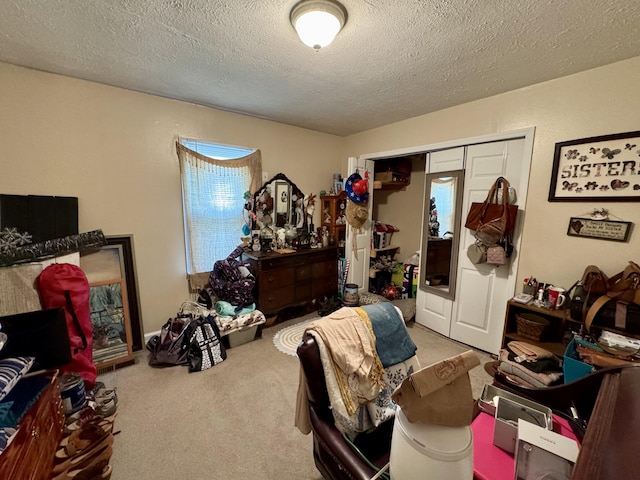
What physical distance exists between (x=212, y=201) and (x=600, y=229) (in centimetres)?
347

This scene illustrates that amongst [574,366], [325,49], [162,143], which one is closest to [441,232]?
[574,366]

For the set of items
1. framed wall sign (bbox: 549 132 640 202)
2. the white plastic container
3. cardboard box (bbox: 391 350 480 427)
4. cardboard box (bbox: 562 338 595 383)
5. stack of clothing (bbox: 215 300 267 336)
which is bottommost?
stack of clothing (bbox: 215 300 267 336)

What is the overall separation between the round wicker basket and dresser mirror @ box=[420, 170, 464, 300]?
28.1 inches

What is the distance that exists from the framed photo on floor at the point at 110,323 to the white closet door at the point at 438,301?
3.13 meters

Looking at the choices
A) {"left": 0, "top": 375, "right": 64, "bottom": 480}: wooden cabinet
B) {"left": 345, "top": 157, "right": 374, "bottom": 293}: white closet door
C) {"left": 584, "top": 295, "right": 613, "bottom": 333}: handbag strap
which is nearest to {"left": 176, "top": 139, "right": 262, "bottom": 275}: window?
{"left": 345, "top": 157, "right": 374, "bottom": 293}: white closet door

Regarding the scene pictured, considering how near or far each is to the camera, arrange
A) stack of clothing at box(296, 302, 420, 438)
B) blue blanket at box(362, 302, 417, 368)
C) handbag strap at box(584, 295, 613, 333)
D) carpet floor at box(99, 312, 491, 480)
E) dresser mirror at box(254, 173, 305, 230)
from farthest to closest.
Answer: dresser mirror at box(254, 173, 305, 230), handbag strap at box(584, 295, 613, 333), carpet floor at box(99, 312, 491, 480), blue blanket at box(362, 302, 417, 368), stack of clothing at box(296, 302, 420, 438)

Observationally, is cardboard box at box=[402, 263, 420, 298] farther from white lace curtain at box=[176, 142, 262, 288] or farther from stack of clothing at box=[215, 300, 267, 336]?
white lace curtain at box=[176, 142, 262, 288]

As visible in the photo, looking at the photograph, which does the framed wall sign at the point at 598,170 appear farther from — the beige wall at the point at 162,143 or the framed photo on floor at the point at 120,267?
the framed photo on floor at the point at 120,267

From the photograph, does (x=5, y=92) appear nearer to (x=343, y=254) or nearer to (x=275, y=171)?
(x=275, y=171)

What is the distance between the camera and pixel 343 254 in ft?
12.4

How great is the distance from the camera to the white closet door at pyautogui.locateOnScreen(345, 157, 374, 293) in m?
3.57

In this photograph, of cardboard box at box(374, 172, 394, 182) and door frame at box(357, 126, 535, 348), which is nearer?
door frame at box(357, 126, 535, 348)

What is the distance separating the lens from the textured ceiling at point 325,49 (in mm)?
1351

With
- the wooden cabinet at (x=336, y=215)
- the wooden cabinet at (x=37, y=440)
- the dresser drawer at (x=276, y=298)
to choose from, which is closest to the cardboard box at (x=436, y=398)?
the wooden cabinet at (x=37, y=440)
